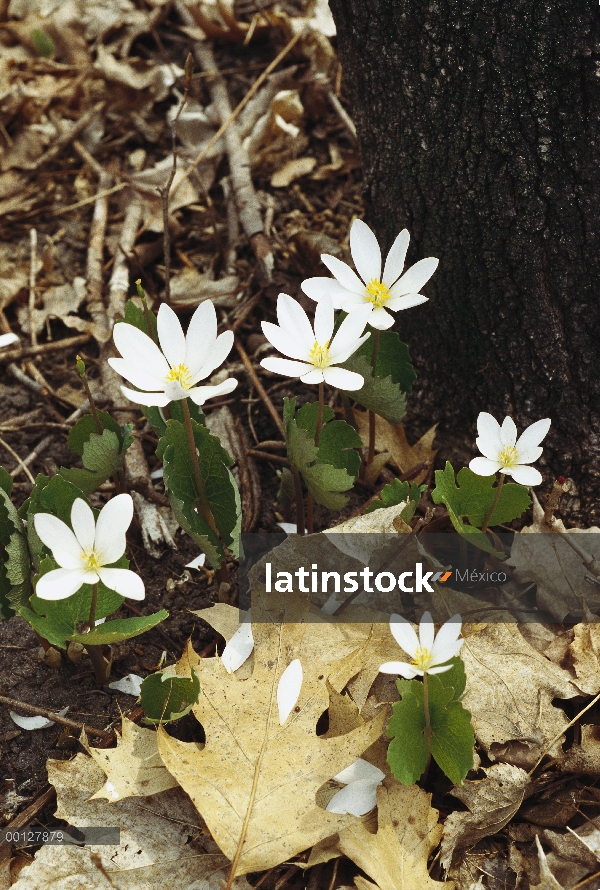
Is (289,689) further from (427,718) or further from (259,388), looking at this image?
(259,388)

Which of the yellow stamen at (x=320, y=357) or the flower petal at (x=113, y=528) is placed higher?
the yellow stamen at (x=320, y=357)

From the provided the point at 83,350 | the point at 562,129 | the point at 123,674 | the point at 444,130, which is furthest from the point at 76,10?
the point at 123,674

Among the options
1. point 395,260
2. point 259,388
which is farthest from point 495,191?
point 259,388

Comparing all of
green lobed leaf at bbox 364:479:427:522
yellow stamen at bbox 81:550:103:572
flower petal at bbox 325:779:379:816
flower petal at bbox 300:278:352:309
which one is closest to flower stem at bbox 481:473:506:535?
green lobed leaf at bbox 364:479:427:522

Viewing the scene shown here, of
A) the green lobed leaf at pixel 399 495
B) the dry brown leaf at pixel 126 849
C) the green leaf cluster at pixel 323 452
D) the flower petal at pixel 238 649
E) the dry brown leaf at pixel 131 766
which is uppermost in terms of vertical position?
the green leaf cluster at pixel 323 452

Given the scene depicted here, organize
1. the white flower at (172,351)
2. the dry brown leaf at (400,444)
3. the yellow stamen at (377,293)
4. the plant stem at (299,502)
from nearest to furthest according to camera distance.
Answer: the white flower at (172,351) → the yellow stamen at (377,293) → the plant stem at (299,502) → the dry brown leaf at (400,444)

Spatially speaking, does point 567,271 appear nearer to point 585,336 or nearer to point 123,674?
point 585,336

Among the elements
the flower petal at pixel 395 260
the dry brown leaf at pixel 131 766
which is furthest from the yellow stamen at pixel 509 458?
the dry brown leaf at pixel 131 766

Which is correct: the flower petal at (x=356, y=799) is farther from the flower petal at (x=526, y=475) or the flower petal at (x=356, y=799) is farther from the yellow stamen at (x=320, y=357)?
the yellow stamen at (x=320, y=357)
